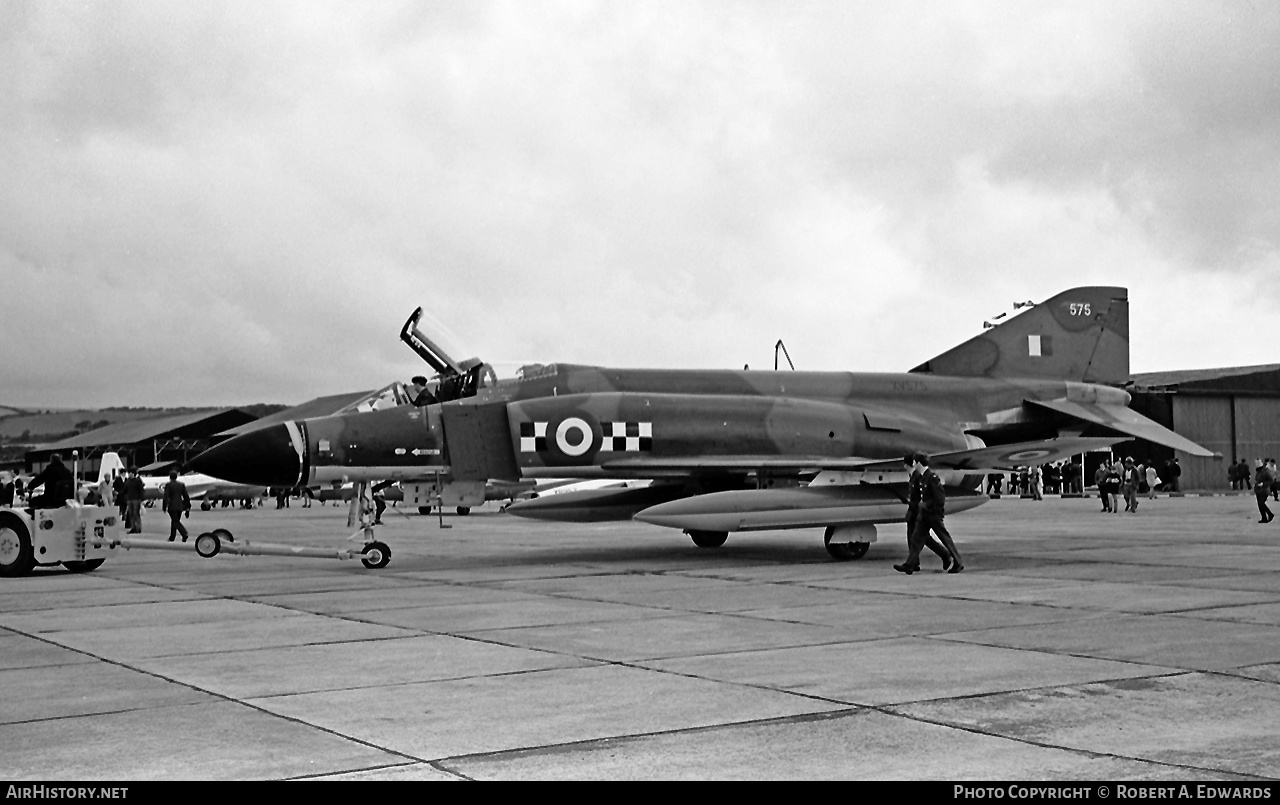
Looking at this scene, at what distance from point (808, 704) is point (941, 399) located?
13180mm

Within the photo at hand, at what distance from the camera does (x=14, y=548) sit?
15227 millimetres

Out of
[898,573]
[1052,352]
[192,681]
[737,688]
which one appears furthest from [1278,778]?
[1052,352]

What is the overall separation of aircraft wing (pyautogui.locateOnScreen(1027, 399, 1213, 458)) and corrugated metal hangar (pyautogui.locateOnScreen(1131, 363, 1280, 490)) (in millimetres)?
37490

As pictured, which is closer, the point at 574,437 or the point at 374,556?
the point at 374,556

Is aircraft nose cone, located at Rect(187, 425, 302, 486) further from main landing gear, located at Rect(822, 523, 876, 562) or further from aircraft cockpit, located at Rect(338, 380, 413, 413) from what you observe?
main landing gear, located at Rect(822, 523, 876, 562)

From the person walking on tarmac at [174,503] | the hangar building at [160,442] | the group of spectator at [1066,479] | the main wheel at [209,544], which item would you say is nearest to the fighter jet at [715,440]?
the main wheel at [209,544]

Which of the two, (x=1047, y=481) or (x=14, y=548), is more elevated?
(x=1047, y=481)

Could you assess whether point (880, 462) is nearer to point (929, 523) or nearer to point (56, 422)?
point (929, 523)

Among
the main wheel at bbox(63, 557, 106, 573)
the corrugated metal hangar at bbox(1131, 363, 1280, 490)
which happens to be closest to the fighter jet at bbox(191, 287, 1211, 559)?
the main wheel at bbox(63, 557, 106, 573)

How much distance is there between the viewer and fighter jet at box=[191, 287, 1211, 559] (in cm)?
1532

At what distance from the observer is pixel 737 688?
6.73 m

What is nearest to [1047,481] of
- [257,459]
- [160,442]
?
[257,459]

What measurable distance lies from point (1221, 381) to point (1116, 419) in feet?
136

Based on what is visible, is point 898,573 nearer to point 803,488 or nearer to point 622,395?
point 803,488
